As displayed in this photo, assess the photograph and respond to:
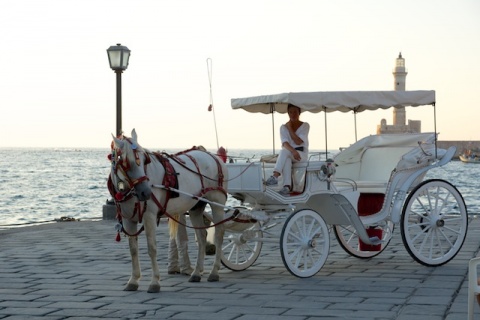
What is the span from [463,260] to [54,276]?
4.84 meters

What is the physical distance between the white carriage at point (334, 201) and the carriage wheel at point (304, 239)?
0.01 m

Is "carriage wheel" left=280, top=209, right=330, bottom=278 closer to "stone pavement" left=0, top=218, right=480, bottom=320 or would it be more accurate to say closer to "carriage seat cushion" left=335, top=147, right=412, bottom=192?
"stone pavement" left=0, top=218, right=480, bottom=320

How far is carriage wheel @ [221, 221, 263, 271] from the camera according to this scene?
10688 mm

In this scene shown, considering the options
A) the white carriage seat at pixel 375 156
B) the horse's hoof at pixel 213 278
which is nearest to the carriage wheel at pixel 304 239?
the horse's hoof at pixel 213 278

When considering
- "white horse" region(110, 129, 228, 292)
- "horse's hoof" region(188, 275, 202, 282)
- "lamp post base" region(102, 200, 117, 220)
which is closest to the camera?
"white horse" region(110, 129, 228, 292)

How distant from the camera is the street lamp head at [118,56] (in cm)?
1773

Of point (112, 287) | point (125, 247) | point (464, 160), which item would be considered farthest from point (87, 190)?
point (464, 160)

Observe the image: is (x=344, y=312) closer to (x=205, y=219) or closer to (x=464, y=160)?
(x=205, y=219)

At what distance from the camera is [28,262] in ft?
38.1

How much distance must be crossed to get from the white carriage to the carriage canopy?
0.01 metres

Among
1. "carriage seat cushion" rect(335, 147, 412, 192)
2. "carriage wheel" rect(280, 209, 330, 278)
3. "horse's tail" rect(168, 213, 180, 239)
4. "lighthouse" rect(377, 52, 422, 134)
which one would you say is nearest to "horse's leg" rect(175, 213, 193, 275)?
"horse's tail" rect(168, 213, 180, 239)

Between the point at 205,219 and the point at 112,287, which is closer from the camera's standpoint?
the point at 112,287

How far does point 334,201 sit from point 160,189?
227 cm

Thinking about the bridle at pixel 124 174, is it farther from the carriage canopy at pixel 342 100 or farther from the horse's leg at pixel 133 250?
the carriage canopy at pixel 342 100
